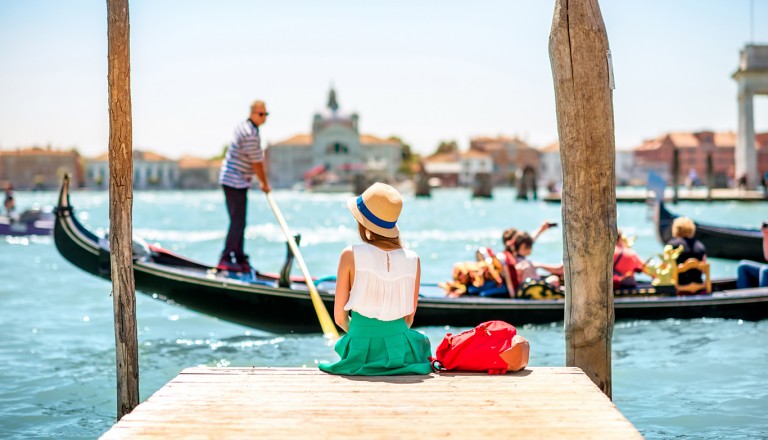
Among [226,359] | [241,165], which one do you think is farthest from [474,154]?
[241,165]

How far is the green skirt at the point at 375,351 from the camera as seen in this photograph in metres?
3.53

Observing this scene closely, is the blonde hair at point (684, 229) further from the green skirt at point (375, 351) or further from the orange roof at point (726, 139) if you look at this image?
the orange roof at point (726, 139)

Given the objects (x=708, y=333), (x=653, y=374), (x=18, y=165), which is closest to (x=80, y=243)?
(x=653, y=374)

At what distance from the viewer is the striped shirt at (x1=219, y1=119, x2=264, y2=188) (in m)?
6.95

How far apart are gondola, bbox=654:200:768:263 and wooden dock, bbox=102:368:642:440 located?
905 cm

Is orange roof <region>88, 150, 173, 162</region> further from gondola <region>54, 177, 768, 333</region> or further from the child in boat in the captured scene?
Result: the child in boat

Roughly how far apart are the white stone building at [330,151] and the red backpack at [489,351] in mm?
73020

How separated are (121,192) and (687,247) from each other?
463cm

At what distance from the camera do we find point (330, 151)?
3073 inches

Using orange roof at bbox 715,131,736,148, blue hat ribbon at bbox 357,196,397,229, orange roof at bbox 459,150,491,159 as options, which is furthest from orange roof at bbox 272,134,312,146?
blue hat ribbon at bbox 357,196,397,229

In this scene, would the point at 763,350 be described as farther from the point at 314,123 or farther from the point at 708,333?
the point at 314,123

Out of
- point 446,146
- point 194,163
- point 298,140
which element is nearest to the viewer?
point 298,140

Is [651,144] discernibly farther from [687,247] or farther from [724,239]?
[687,247]

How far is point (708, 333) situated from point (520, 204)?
43.9 m
